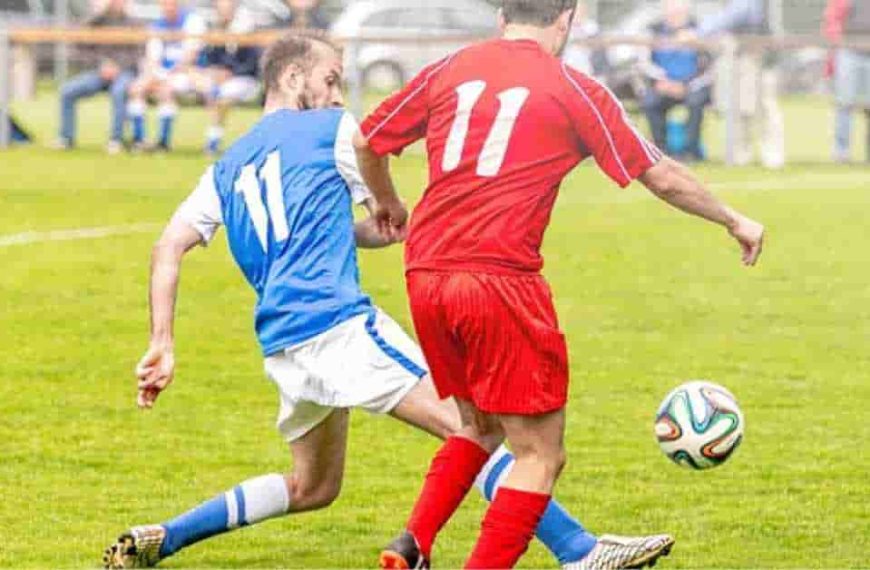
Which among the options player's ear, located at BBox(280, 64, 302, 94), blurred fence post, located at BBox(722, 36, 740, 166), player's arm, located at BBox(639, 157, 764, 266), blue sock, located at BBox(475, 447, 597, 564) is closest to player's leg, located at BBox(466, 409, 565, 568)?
blue sock, located at BBox(475, 447, 597, 564)

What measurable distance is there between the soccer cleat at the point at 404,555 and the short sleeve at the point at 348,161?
3.43 ft

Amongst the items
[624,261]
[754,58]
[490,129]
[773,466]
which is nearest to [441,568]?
[490,129]

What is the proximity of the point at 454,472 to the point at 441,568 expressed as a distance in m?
0.67

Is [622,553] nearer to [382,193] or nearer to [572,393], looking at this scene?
[382,193]

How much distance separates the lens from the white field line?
54.0 ft

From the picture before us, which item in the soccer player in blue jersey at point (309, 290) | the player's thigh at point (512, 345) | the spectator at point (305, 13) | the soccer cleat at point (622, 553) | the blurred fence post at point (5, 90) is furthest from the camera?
the spectator at point (305, 13)

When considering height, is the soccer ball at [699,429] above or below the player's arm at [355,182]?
below

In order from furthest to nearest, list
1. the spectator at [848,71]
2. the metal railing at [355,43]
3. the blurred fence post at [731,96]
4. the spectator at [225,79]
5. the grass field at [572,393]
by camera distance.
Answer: the spectator at [848,71] < the spectator at [225,79] < the metal railing at [355,43] < the blurred fence post at [731,96] < the grass field at [572,393]

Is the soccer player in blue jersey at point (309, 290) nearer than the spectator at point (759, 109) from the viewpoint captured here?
Yes

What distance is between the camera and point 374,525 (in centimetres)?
784

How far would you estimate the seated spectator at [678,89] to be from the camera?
79.8 ft

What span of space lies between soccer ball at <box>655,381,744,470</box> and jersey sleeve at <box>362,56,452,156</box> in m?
1.26

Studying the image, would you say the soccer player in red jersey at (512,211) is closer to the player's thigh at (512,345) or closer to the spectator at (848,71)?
the player's thigh at (512,345)

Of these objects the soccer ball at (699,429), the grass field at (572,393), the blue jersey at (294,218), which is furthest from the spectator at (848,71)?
the blue jersey at (294,218)
